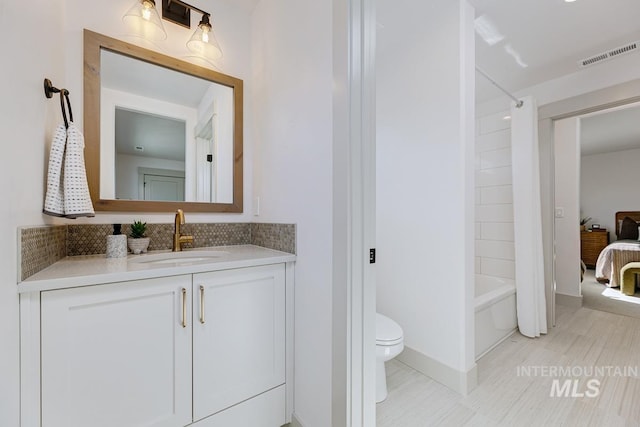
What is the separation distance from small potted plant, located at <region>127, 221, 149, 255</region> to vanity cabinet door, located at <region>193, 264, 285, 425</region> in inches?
20.6

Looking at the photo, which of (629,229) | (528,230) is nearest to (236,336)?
(528,230)

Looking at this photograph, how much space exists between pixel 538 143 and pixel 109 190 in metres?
3.59

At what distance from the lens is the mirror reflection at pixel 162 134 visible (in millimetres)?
1386

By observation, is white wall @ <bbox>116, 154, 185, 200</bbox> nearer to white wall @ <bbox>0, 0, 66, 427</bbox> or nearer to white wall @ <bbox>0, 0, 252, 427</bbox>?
white wall @ <bbox>0, 0, 252, 427</bbox>

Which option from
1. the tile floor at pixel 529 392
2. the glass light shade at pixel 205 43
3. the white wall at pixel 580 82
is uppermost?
the white wall at pixel 580 82

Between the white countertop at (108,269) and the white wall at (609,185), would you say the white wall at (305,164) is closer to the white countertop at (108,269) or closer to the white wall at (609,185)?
the white countertop at (108,269)

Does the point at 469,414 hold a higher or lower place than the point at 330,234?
lower

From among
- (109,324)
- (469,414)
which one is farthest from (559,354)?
(109,324)

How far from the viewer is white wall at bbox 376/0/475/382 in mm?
1636

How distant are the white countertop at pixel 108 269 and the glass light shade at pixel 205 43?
1258mm

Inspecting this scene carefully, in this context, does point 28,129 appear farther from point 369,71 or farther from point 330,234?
point 369,71

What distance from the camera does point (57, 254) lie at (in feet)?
3.65

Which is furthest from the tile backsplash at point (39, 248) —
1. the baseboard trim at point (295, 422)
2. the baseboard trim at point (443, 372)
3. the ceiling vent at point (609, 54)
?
the ceiling vent at point (609, 54)

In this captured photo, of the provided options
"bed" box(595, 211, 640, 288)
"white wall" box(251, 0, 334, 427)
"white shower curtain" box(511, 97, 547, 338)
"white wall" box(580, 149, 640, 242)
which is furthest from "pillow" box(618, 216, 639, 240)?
"white wall" box(251, 0, 334, 427)
